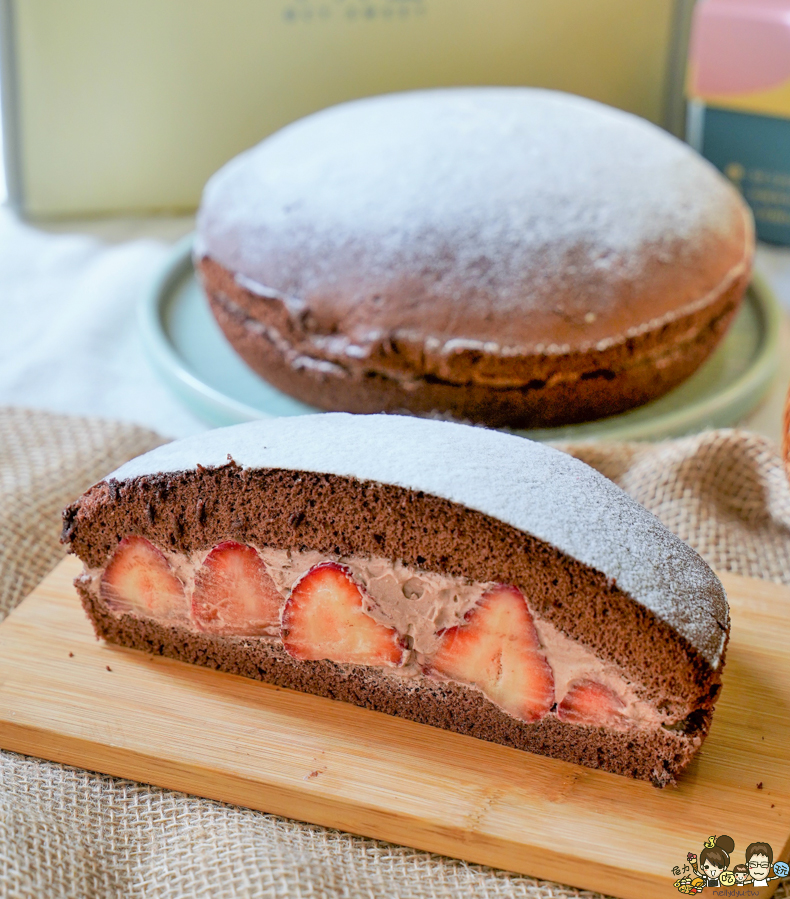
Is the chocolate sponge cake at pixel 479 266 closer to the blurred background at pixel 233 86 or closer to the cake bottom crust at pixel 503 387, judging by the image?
the cake bottom crust at pixel 503 387

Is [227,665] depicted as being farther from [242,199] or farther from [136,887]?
[242,199]

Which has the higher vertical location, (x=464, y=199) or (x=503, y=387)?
(x=464, y=199)

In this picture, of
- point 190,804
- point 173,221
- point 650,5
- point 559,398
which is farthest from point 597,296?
point 173,221

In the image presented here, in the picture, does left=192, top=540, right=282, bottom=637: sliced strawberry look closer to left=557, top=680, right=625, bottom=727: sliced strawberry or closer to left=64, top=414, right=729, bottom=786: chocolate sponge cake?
left=64, top=414, right=729, bottom=786: chocolate sponge cake

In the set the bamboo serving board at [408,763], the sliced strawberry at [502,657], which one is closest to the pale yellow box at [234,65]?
the bamboo serving board at [408,763]

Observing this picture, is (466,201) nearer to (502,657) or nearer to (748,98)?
(502,657)

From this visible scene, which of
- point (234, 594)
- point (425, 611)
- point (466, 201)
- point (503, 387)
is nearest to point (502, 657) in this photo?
point (425, 611)

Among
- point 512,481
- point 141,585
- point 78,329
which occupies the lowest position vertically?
point 78,329
